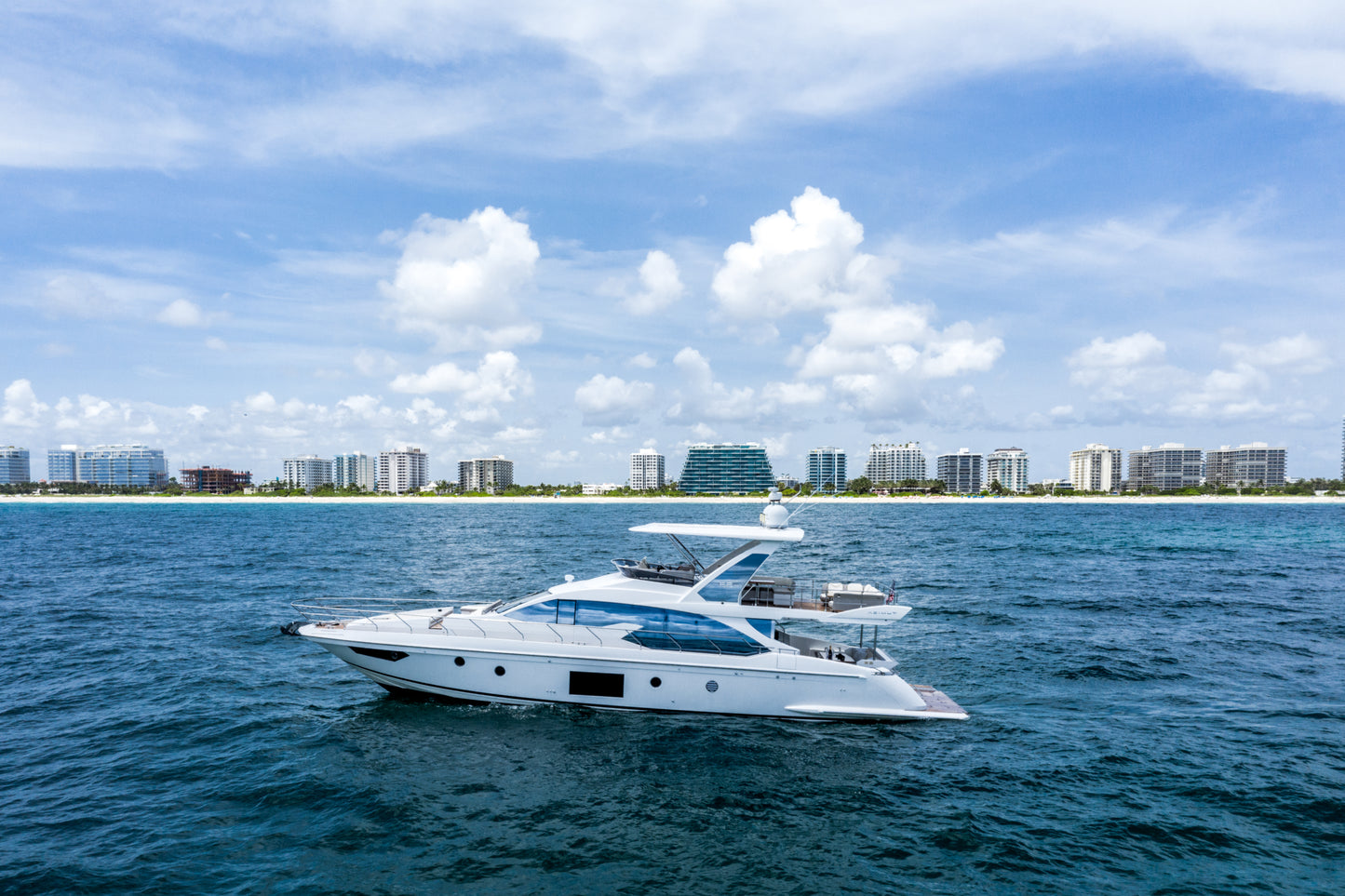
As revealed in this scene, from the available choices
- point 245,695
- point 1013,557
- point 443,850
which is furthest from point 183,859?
point 1013,557

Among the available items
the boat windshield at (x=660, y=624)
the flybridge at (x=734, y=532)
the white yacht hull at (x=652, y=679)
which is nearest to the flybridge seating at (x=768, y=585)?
the flybridge at (x=734, y=532)

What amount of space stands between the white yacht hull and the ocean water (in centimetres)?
40

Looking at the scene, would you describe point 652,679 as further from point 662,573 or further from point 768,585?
point 768,585

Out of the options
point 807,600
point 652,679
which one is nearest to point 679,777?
point 652,679

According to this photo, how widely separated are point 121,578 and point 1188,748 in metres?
46.8

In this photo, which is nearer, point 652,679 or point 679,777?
point 679,777

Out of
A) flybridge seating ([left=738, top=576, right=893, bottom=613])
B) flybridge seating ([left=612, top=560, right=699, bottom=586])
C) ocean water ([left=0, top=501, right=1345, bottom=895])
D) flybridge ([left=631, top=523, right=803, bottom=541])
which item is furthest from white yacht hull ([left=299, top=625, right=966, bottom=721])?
flybridge ([left=631, top=523, right=803, bottom=541])

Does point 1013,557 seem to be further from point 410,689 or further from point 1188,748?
point 410,689

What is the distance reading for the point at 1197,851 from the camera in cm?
1043

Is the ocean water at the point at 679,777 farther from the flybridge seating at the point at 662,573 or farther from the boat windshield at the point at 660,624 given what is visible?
the flybridge seating at the point at 662,573

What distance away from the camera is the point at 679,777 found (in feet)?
41.1

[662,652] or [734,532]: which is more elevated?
[734,532]

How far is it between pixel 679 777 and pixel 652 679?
2.76 metres

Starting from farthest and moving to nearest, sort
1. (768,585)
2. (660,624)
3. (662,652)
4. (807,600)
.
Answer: (807,600) < (768,585) < (660,624) < (662,652)
